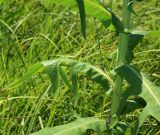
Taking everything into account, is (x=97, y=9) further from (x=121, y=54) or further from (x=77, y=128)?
(x=77, y=128)

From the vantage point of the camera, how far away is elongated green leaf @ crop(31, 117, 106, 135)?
4.42ft

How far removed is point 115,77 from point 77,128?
0.19m

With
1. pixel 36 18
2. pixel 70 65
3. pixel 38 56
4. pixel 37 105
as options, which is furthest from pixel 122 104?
pixel 36 18

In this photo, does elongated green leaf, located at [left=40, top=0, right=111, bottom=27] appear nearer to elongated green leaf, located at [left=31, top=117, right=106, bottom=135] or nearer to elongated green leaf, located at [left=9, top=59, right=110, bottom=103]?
elongated green leaf, located at [left=9, top=59, right=110, bottom=103]

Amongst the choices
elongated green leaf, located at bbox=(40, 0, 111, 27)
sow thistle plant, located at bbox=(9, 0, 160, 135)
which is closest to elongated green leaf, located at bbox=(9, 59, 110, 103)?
sow thistle plant, located at bbox=(9, 0, 160, 135)

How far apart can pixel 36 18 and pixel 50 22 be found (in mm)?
359

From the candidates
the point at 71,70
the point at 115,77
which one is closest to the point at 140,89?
the point at 115,77

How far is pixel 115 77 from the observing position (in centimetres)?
140

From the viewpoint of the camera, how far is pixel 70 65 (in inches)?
53.6

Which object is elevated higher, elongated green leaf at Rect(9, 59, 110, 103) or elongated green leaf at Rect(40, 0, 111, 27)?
elongated green leaf at Rect(40, 0, 111, 27)

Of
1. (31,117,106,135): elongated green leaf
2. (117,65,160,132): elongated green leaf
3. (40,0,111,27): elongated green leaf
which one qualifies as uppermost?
(40,0,111,27): elongated green leaf

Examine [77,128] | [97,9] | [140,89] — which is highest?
[97,9]

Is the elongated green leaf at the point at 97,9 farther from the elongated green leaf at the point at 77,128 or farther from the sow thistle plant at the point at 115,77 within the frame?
the elongated green leaf at the point at 77,128

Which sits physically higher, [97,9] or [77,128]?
[97,9]
